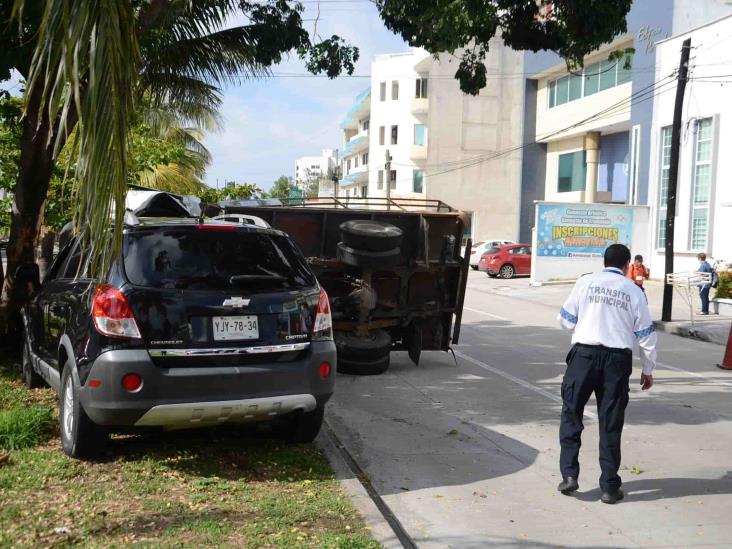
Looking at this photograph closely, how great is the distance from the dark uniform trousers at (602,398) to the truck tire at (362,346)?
14.9 feet

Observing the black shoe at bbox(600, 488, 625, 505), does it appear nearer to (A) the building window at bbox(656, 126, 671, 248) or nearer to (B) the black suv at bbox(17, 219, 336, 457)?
(B) the black suv at bbox(17, 219, 336, 457)

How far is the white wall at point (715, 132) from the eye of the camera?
2484 centimetres

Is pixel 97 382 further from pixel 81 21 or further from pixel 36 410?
pixel 81 21

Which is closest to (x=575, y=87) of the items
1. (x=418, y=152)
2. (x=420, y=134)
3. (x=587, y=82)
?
(x=587, y=82)

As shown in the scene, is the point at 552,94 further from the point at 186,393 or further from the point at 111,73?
the point at 111,73

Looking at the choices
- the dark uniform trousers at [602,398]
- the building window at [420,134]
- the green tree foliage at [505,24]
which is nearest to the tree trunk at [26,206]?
the green tree foliage at [505,24]

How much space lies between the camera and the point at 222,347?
5273mm

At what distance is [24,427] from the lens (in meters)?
6.10

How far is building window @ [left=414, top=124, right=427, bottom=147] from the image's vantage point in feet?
180

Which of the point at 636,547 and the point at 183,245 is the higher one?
the point at 183,245

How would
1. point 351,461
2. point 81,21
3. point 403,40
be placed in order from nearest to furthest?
point 81,21 < point 351,461 < point 403,40

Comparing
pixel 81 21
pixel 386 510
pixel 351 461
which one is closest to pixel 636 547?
pixel 386 510

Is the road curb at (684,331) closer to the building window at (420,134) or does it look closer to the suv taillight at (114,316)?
the suv taillight at (114,316)

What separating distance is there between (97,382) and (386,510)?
2.04 m
